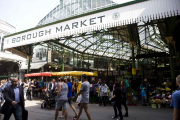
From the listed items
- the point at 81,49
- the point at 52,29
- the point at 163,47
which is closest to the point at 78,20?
the point at 52,29

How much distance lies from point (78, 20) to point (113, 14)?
2.67 metres

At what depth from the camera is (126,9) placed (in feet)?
27.8

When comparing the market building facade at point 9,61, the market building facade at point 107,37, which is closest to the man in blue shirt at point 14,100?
the market building facade at point 107,37

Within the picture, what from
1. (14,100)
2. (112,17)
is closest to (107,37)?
(112,17)

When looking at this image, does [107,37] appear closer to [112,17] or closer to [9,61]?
[112,17]

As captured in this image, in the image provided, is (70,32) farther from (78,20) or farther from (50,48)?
(50,48)

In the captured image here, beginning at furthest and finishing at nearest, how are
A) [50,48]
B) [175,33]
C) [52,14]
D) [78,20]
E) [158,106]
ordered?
[50,48] < [52,14] < [175,33] < [78,20] < [158,106]

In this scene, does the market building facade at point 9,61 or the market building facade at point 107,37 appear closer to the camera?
the market building facade at point 107,37

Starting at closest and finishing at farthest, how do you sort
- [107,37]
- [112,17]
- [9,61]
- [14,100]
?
[14,100] < [112,17] < [107,37] < [9,61]

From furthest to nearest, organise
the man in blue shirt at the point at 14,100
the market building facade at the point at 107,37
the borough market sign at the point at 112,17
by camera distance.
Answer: the market building facade at the point at 107,37, the borough market sign at the point at 112,17, the man in blue shirt at the point at 14,100

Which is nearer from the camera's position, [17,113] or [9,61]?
[17,113]

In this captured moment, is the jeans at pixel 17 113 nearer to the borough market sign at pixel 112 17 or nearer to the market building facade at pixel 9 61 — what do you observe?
the borough market sign at pixel 112 17

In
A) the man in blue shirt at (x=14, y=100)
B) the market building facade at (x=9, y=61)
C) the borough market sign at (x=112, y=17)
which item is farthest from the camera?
the market building facade at (x=9, y=61)

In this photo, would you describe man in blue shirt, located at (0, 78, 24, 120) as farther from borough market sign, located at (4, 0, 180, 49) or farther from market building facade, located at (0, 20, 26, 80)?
market building facade, located at (0, 20, 26, 80)
